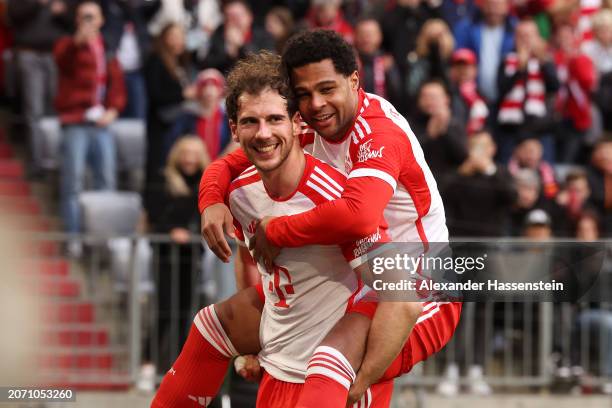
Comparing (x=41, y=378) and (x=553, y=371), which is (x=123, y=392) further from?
(x=553, y=371)

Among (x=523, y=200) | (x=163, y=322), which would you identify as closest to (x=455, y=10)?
(x=523, y=200)

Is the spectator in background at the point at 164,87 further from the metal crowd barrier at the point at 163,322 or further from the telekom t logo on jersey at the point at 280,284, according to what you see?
the telekom t logo on jersey at the point at 280,284

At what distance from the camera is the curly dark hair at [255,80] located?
5723 millimetres

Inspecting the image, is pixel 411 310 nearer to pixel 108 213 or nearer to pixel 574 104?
pixel 108 213

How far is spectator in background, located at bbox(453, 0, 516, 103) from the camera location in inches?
505

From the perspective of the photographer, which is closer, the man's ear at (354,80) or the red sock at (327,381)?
the red sock at (327,381)

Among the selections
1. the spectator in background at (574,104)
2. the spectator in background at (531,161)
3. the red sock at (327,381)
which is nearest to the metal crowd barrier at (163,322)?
the spectator in background at (531,161)

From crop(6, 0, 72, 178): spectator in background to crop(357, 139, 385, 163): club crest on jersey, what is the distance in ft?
22.7

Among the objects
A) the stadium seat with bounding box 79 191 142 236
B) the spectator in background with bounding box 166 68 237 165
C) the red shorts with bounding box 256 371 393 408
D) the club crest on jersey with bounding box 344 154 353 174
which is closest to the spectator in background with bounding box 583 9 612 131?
the spectator in background with bounding box 166 68 237 165

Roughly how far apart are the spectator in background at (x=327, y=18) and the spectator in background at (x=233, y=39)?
0.51m

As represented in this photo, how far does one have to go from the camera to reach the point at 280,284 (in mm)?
5887

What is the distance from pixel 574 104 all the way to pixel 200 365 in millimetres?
7821

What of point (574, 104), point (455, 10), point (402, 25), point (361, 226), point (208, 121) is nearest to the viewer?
point (361, 226)

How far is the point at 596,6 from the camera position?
46.8 feet
